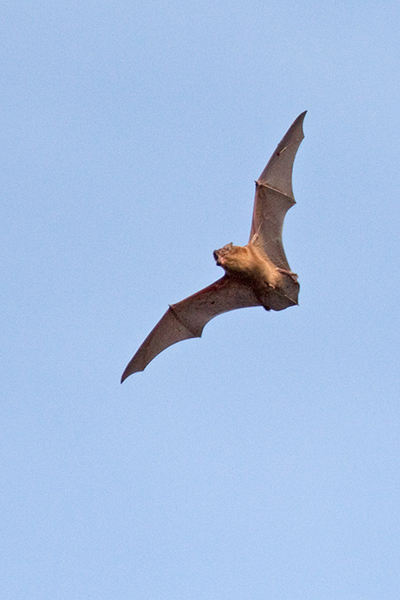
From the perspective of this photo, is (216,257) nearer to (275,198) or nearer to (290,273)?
(290,273)

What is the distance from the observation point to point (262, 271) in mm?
21109

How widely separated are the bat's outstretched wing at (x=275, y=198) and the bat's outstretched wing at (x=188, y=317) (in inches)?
47.3

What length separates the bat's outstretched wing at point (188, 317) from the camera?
22281mm

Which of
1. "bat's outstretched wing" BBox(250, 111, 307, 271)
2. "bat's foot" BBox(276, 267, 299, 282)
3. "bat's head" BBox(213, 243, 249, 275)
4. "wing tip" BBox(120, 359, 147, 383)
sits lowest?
"bat's foot" BBox(276, 267, 299, 282)

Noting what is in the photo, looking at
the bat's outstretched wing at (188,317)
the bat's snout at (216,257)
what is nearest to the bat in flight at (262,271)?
the bat's outstretched wing at (188,317)

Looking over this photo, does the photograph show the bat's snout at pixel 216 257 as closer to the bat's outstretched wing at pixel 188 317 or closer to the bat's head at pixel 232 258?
the bat's head at pixel 232 258

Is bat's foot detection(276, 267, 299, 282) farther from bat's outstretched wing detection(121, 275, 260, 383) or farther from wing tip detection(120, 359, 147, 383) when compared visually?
wing tip detection(120, 359, 147, 383)

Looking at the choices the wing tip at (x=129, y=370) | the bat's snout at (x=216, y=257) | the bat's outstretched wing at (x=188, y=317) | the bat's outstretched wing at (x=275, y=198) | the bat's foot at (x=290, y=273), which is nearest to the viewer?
the bat's snout at (x=216, y=257)

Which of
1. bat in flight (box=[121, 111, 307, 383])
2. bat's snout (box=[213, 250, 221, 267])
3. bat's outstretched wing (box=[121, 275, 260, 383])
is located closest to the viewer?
bat's snout (box=[213, 250, 221, 267])

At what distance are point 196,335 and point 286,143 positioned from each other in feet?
16.9

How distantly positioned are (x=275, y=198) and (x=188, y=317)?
140 inches

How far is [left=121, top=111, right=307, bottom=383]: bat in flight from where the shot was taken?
21266mm

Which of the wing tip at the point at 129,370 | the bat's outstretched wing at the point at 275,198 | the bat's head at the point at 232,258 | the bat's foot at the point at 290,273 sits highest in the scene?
the bat's outstretched wing at the point at 275,198

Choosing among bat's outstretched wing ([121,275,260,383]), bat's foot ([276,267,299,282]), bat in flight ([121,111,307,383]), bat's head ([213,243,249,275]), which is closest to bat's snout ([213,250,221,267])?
bat's head ([213,243,249,275])
